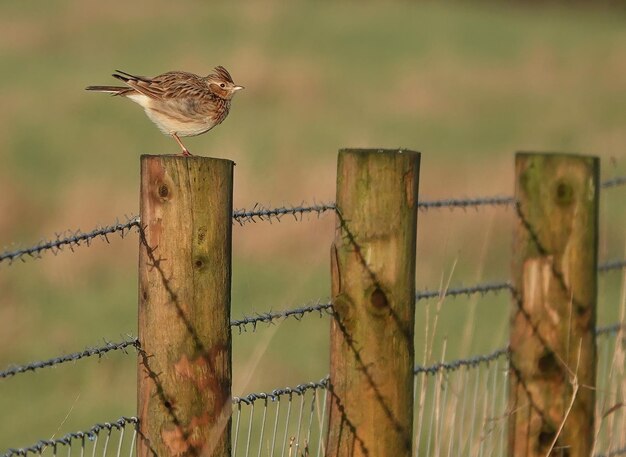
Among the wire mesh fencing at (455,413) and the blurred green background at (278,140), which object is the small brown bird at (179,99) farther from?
the wire mesh fencing at (455,413)

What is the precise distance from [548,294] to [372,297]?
4.17 ft

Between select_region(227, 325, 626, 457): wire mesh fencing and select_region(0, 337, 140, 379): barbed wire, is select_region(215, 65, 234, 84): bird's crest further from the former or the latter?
select_region(0, 337, 140, 379): barbed wire

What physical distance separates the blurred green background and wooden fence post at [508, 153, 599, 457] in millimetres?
380

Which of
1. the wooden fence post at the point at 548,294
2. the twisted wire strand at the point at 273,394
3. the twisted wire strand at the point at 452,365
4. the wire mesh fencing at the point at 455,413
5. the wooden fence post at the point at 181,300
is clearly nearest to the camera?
the wooden fence post at the point at 181,300

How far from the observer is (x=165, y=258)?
12.2ft

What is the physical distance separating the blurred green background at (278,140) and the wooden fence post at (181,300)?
16.7 inches

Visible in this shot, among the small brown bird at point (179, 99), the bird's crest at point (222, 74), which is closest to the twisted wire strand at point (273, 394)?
the small brown bird at point (179, 99)

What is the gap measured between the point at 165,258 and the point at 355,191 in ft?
2.78

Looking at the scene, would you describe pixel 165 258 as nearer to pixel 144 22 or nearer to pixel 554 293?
pixel 554 293

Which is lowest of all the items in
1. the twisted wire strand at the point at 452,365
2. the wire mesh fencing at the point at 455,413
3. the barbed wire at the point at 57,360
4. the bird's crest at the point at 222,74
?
the wire mesh fencing at the point at 455,413

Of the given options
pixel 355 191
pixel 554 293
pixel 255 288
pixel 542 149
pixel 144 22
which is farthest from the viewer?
pixel 144 22

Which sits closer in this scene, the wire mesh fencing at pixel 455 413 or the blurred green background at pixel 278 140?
the wire mesh fencing at pixel 455 413

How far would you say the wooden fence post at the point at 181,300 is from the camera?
12.2 ft


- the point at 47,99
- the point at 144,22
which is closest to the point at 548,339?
the point at 47,99
